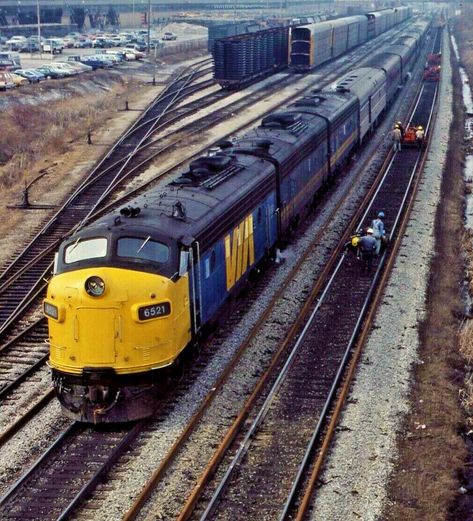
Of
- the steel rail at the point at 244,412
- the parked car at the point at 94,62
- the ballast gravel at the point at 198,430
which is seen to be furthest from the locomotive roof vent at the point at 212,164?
the parked car at the point at 94,62

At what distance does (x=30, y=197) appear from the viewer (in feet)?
103

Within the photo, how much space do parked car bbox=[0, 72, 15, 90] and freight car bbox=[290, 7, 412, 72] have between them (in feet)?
79.2

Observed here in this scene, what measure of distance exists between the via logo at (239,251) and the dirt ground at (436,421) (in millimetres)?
4398

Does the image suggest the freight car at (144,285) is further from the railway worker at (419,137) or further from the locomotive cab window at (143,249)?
the railway worker at (419,137)

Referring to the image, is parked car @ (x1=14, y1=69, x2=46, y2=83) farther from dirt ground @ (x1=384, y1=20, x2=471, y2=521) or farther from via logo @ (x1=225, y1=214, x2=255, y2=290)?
via logo @ (x1=225, y1=214, x2=255, y2=290)

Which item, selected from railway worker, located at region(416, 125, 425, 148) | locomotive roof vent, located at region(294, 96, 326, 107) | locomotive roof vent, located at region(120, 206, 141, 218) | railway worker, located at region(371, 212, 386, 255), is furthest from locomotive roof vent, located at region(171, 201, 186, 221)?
railway worker, located at region(416, 125, 425, 148)

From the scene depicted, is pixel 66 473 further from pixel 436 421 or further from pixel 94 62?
pixel 94 62

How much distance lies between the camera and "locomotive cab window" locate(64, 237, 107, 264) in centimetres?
1426

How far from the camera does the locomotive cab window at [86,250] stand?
14.3 m

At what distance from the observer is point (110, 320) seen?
542 inches

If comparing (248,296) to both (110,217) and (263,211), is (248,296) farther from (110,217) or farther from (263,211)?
(110,217)

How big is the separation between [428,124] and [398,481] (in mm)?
37826

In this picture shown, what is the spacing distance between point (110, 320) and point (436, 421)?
6197mm

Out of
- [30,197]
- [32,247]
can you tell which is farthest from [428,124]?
[32,247]
